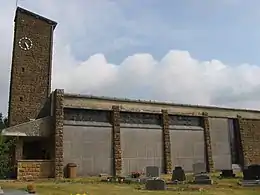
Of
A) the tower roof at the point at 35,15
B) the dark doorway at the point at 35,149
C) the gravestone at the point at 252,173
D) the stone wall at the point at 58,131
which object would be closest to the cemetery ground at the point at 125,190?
the gravestone at the point at 252,173

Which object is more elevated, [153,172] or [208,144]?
[208,144]

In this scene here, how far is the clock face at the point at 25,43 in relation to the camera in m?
34.8

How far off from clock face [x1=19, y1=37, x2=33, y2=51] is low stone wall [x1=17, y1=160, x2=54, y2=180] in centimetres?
1369

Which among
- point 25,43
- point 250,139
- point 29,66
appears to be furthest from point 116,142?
point 250,139

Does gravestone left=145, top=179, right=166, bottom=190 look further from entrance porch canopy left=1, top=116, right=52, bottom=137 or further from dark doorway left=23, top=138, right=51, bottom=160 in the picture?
dark doorway left=23, top=138, right=51, bottom=160

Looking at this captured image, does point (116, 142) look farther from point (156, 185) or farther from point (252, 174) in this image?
point (156, 185)

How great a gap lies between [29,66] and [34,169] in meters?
12.7

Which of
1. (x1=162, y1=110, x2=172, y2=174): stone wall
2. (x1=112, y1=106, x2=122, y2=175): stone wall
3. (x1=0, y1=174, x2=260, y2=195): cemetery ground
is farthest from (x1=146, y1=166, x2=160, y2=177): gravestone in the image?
(x1=162, y1=110, x2=172, y2=174): stone wall

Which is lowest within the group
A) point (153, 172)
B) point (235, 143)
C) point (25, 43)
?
point (153, 172)

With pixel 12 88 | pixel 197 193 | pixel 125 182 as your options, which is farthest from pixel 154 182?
pixel 12 88

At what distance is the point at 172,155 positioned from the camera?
31250 millimetres

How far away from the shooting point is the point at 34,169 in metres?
25.4

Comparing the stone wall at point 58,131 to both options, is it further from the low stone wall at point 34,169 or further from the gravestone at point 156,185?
the gravestone at point 156,185

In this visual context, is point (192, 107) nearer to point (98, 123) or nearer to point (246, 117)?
point (246, 117)
